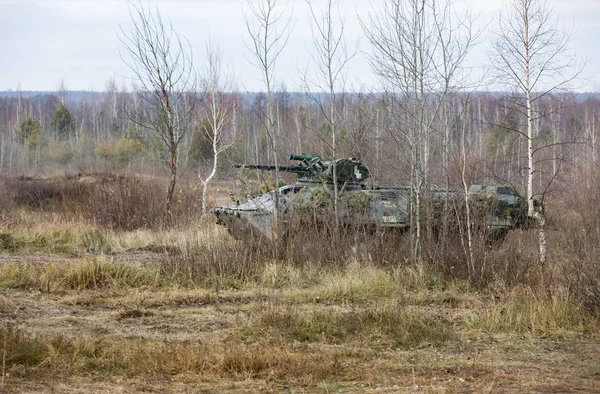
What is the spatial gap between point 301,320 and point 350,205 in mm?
5038

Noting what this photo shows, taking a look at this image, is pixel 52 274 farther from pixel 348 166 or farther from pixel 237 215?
pixel 348 166

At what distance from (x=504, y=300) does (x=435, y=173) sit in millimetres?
5286

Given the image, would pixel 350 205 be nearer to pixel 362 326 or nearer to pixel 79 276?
pixel 79 276

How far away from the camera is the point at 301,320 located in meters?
9.21

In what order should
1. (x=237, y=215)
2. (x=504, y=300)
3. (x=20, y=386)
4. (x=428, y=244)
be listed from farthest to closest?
1. (x=237, y=215)
2. (x=428, y=244)
3. (x=504, y=300)
4. (x=20, y=386)

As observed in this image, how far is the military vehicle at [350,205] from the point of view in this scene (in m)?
13.6

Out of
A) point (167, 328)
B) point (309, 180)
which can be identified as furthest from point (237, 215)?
point (167, 328)

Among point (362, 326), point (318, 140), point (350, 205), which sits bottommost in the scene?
point (362, 326)

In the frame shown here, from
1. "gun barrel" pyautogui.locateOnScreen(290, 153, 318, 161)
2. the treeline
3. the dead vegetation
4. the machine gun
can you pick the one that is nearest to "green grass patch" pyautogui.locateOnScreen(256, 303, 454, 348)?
the dead vegetation

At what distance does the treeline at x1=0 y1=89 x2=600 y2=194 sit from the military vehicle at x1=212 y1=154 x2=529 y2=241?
53 cm

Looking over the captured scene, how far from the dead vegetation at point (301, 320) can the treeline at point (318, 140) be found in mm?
2072

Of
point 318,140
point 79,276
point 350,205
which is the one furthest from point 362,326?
point 318,140

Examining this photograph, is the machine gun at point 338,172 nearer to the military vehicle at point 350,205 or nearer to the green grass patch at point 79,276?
the military vehicle at point 350,205

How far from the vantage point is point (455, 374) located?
7.30 m
